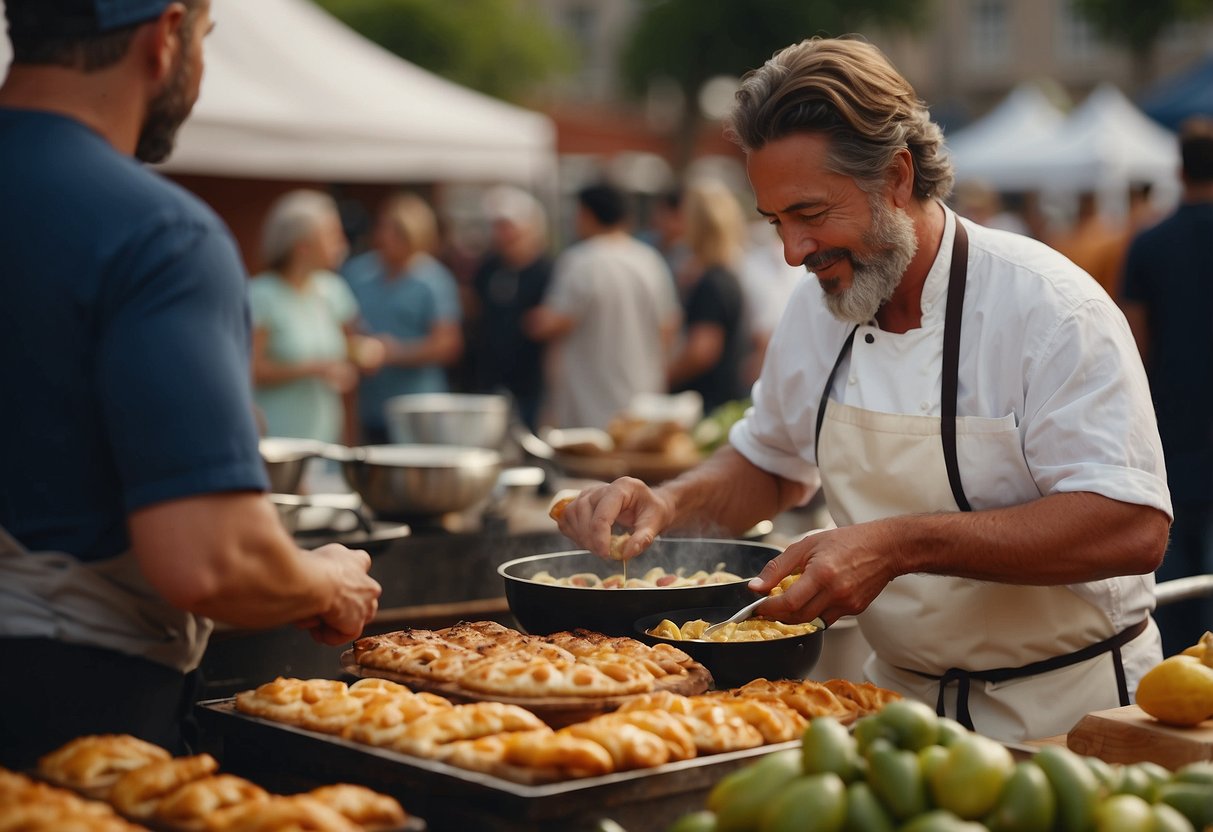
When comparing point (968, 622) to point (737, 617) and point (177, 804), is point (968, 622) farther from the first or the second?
point (177, 804)

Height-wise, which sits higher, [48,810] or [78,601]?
[78,601]

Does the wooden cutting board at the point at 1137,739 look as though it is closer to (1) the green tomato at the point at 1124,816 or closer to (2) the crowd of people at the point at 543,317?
(1) the green tomato at the point at 1124,816

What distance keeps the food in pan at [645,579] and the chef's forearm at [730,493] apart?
0.15 meters

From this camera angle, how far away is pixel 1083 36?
1657 inches

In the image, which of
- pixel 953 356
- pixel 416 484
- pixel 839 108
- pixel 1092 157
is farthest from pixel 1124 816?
pixel 1092 157

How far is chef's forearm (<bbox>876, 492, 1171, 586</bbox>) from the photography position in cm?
229

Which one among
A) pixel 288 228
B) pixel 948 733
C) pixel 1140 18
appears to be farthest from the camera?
pixel 1140 18

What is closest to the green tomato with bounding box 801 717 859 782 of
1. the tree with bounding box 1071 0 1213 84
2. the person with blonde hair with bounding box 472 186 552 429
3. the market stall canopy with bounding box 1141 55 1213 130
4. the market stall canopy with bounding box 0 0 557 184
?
the market stall canopy with bounding box 0 0 557 184

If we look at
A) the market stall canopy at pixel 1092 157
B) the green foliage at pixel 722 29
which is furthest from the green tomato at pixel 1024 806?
the green foliage at pixel 722 29

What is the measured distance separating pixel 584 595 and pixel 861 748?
2.75 feet

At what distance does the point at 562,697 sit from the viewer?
6.50ft

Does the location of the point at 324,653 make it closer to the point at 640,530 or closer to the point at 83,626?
the point at 640,530

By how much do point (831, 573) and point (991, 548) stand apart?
281 millimetres

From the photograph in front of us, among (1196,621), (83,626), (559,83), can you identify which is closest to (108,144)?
(83,626)
